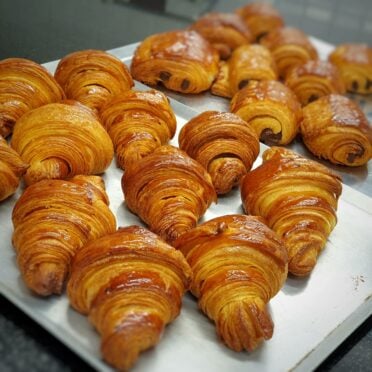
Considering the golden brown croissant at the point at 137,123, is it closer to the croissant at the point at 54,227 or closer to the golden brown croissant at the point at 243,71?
the croissant at the point at 54,227

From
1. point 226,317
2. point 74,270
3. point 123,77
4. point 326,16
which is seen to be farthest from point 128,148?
point 326,16

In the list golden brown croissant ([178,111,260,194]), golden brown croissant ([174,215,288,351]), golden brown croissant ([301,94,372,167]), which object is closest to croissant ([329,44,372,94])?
golden brown croissant ([301,94,372,167])

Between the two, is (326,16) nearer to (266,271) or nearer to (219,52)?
(219,52)

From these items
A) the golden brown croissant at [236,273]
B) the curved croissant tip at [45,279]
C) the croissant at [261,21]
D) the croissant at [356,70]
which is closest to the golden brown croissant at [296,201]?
the golden brown croissant at [236,273]

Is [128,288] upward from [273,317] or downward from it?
upward

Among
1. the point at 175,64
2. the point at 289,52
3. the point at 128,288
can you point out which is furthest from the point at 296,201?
the point at 289,52

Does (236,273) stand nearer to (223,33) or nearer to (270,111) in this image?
(270,111)
